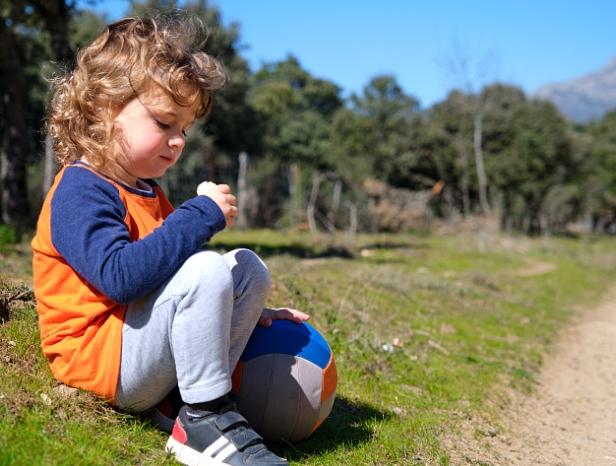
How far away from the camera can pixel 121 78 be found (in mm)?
2617

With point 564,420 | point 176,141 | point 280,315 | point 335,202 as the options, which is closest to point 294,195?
point 335,202

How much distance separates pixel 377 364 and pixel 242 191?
51.3 feet

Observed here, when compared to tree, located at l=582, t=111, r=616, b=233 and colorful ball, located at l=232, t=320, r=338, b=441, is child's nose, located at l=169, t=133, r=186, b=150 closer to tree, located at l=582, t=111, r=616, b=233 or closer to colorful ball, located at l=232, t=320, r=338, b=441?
colorful ball, located at l=232, t=320, r=338, b=441

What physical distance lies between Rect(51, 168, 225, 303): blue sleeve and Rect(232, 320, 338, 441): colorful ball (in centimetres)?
81

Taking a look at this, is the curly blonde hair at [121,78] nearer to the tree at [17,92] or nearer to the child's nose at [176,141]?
the child's nose at [176,141]

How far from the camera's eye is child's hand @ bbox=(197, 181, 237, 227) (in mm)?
2562


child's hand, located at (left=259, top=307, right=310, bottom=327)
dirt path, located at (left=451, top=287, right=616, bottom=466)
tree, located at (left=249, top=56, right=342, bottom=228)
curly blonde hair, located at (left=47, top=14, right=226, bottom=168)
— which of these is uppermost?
tree, located at (left=249, top=56, right=342, bottom=228)

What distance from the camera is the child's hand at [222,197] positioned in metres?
2.56

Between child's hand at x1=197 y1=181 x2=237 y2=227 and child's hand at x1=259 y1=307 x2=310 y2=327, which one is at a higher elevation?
child's hand at x1=197 y1=181 x2=237 y2=227

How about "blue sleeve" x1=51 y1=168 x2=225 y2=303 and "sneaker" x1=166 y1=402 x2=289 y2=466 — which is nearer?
"blue sleeve" x1=51 y1=168 x2=225 y2=303

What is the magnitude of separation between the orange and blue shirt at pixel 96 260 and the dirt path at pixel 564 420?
1.99 m

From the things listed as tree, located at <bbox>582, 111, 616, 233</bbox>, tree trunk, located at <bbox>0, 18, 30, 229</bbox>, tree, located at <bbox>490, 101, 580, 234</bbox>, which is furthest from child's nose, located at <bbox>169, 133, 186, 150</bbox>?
tree, located at <bbox>582, 111, 616, 233</bbox>

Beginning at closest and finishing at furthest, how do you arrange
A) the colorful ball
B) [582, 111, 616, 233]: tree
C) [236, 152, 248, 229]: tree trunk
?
the colorful ball < [236, 152, 248, 229]: tree trunk < [582, 111, 616, 233]: tree

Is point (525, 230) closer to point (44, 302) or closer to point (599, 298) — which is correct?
point (599, 298)
